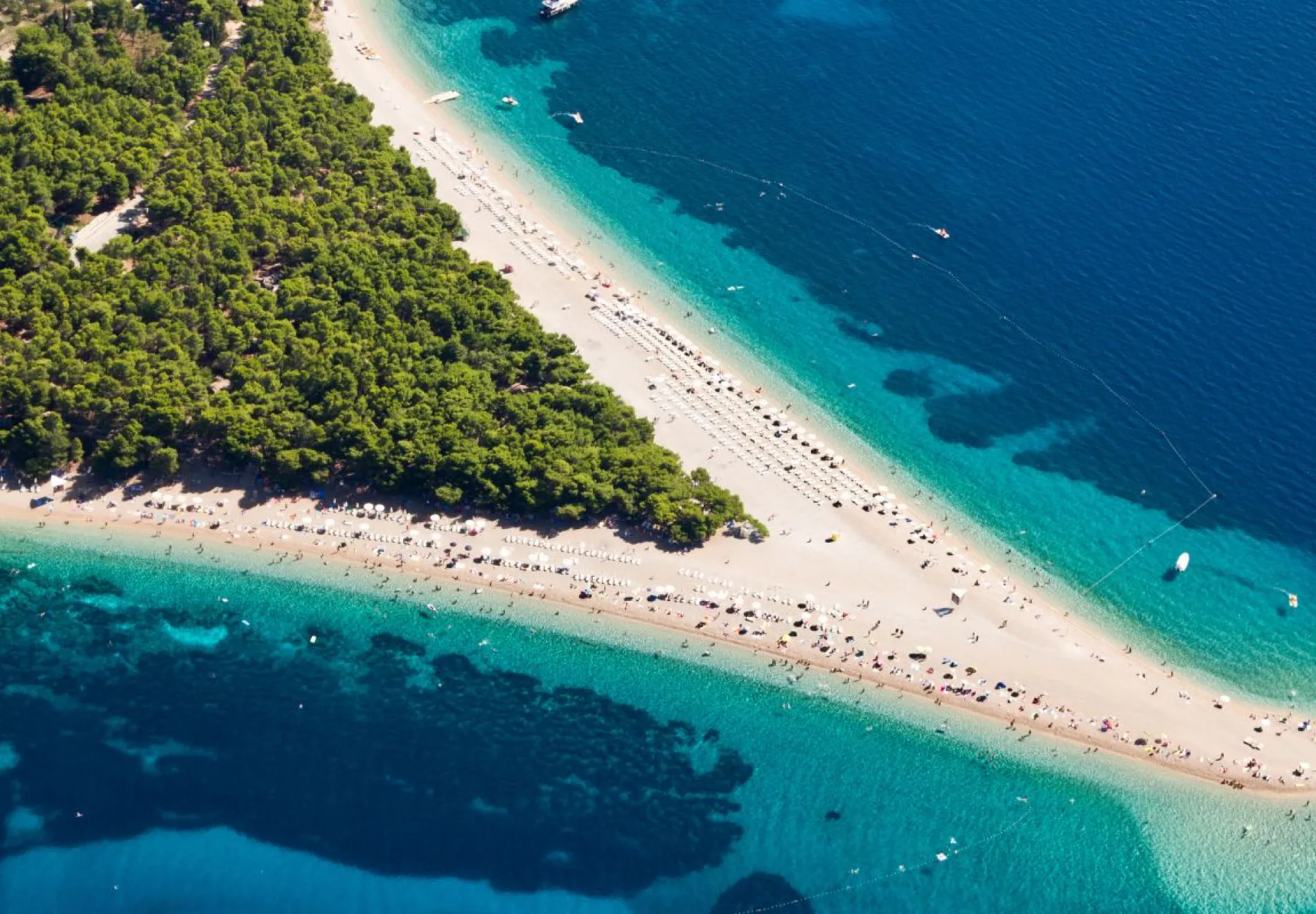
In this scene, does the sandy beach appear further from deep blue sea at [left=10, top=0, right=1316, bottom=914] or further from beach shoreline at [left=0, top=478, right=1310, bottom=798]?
deep blue sea at [left=10, top=0, right=1316, bottom=914]

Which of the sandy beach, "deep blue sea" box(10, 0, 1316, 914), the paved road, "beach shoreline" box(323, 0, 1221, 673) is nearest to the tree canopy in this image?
the paved road

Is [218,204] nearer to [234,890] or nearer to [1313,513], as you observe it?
[234,890]

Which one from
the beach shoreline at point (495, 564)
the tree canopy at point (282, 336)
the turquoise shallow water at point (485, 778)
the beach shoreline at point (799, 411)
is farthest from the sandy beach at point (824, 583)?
the tree canopy at point (282, 336)

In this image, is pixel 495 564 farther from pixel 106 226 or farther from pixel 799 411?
pixel 106 226

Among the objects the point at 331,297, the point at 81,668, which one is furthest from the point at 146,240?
the point at 81,668

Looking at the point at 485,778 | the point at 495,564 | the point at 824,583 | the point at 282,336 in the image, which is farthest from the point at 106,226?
the point at 824,583

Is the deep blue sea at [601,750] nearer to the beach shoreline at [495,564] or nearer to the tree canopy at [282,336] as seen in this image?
the beach shoreline at [495,564]
